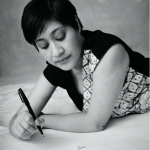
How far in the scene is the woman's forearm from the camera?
103 cm

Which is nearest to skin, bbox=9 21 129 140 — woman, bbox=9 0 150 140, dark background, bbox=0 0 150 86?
woman, bbox=9 0 150 140

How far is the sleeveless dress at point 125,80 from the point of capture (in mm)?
1030

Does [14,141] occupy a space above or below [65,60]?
below

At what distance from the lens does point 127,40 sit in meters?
4.27

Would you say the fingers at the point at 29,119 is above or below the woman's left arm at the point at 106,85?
below

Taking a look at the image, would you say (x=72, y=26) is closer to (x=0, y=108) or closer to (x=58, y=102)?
(x=58, y=102)

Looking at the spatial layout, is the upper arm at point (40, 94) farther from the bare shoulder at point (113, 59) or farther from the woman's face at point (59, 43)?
the bare shoulder at point (113, 59)

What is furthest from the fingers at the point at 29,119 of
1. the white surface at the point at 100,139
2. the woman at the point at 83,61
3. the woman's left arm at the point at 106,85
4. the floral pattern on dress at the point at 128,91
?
the floral pattern on dress at the point at 128,91

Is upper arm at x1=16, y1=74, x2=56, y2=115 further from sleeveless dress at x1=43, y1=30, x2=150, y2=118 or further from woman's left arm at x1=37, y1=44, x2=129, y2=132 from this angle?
woman's left arm at x1=37, y1=44, x2=129, y2=132

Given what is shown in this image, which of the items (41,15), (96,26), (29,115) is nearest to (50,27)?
(41,15)

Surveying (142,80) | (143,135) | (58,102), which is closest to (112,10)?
(58,102)

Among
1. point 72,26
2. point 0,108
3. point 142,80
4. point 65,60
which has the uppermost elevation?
point 72,26

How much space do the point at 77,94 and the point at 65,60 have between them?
290 millimetres

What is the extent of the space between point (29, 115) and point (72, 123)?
220 millimetres
